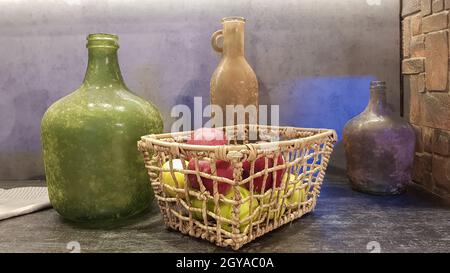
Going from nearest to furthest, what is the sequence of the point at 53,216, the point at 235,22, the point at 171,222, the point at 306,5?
the point at 171,222
the point at 53,216
the point at 235,22
the point at 306,5

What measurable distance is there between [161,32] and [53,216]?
0.66 m

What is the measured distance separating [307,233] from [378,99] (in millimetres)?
462

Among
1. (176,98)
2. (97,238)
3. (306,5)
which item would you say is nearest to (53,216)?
(97,238)

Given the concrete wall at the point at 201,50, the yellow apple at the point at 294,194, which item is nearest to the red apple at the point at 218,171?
the yellow apple at the point at 294,194

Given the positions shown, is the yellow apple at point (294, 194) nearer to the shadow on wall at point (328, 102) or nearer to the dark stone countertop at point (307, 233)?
the dark stone countertop at point (307, 233)

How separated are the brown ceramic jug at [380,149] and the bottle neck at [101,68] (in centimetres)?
61

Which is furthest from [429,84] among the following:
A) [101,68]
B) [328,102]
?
[101,68]

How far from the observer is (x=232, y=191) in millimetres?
656

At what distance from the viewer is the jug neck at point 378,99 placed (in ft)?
3.19

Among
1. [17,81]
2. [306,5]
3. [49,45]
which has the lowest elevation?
[17,81]

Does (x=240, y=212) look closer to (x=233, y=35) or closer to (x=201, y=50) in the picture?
(x=233, y=35)

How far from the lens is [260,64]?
1216mm

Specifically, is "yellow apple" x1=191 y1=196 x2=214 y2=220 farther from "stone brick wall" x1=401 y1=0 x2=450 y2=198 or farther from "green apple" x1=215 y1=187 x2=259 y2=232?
"stone brick wall" x1=401 y1=0 x2=450 y2=198
